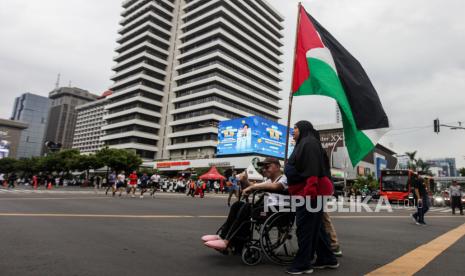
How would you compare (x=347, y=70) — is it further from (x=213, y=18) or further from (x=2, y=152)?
(x=213, y=18)

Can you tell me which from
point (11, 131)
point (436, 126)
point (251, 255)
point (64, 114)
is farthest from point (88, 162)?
point (64, 114)

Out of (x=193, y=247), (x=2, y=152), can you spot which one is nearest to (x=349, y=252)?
(x=193, y=247)

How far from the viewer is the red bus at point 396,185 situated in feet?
79.2

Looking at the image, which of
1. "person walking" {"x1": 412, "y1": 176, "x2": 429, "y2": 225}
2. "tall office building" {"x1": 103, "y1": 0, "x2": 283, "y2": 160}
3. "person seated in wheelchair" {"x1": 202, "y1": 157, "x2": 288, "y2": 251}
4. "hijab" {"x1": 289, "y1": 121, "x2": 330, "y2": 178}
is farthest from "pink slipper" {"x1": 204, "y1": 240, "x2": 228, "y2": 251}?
"tall office building" {"x1": 103, "y1": 0, "x2": 283, "y2": 160}

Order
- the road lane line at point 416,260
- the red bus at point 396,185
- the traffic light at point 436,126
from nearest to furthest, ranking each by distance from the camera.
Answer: the road lane line at point 416,260 → the traffic light at point 436,126 → the red bus at point 396,185

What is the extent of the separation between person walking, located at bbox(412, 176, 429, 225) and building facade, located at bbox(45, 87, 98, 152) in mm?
195511

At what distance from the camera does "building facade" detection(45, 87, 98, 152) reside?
600ft

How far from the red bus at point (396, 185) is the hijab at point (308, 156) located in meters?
23.5

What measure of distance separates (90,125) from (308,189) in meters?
160

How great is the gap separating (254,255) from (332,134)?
3006 inches

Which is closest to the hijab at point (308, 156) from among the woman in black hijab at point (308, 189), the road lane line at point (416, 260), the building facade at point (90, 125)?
the woman in black hijab at point (308, 189)

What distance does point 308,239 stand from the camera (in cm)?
355

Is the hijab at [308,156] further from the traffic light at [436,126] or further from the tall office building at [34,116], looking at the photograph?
the tall office building at [34,116]

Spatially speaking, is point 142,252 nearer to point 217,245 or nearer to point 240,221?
point 217,245
